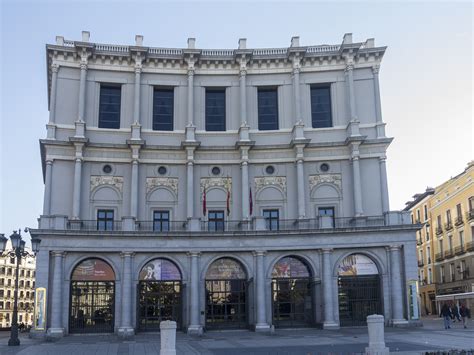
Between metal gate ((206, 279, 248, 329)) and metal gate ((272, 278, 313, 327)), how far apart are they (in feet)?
7.50

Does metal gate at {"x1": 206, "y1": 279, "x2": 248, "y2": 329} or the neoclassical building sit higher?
the neoclassical building

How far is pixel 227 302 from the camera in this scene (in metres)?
41.1

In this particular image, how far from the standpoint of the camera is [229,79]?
47.7m

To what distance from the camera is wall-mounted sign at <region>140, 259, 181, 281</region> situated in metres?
40.3

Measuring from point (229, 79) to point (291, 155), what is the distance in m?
8.02

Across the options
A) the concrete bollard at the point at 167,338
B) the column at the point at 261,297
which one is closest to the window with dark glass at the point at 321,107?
the column at the point at 261,297

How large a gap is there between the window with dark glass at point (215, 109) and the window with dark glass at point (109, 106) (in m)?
7.04

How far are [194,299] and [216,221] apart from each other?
23.9 ft

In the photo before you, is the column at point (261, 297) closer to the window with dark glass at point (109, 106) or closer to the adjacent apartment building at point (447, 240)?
the window with dark glass at point (109, 106)

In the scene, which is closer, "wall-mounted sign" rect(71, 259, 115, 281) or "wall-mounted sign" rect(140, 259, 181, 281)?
"wall-mounted sign" rect(71, 259, 115, 281)

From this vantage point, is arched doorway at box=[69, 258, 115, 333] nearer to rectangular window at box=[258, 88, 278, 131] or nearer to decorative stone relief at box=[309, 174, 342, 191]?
decorative stone relief at box=[309, 174, 342, 191]

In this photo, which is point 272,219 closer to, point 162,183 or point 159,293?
point 162,183

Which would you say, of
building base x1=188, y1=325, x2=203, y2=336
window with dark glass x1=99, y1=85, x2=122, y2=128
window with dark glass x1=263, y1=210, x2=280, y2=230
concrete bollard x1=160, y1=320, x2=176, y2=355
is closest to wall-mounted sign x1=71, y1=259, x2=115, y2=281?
building base x1=188, y1=325, x2=203, y2=336

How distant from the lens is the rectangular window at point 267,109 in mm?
47344
